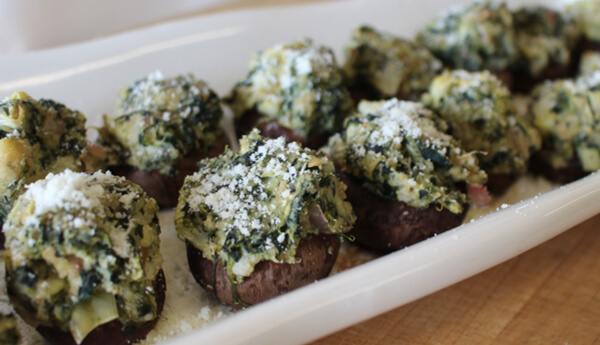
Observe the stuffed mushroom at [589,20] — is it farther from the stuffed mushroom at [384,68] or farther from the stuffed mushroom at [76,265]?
the stuffed mushroom at [76,265]

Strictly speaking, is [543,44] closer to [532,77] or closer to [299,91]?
→ [532,77]

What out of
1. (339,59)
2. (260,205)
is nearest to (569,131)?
(339,59)

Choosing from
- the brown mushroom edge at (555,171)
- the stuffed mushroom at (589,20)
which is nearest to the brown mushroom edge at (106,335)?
the brown mushroom edge at (555,171)

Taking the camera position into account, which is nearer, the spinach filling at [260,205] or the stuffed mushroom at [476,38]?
the spinach filling at [260,205]

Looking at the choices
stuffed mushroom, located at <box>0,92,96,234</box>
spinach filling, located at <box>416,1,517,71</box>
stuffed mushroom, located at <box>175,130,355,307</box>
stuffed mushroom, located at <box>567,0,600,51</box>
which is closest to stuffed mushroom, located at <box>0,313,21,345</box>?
stuffed mushroom, located at <box>0,92,96,234</box>

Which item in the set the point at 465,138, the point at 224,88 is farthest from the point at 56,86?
the point at 465,138
